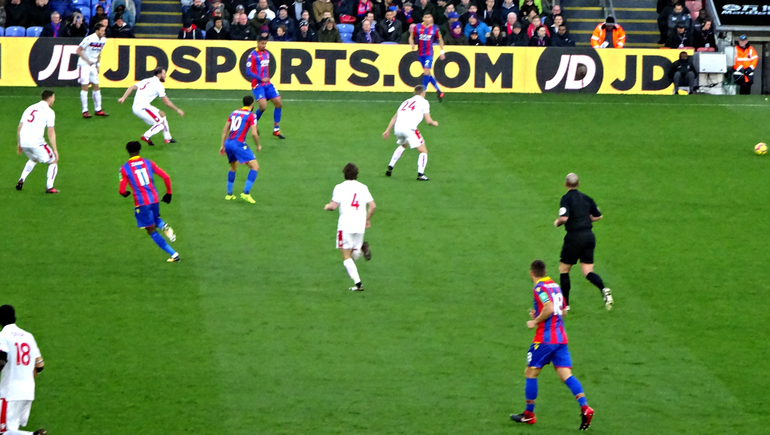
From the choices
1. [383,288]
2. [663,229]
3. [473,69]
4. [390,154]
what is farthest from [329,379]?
[473,69]

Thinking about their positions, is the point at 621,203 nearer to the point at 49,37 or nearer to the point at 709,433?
the point at 709,433

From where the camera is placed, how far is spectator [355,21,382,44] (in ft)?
105

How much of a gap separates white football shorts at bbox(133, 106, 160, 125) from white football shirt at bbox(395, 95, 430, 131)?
588 centimetres

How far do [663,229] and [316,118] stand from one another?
35.7 ft

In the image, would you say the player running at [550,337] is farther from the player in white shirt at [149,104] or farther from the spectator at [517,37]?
the spectator at [517,37]

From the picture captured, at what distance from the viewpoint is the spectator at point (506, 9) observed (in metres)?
34.2

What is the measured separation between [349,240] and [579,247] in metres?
3.23

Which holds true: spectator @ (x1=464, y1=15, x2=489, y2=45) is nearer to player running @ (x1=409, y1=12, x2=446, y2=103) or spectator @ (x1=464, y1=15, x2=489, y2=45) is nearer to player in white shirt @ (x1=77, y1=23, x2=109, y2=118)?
player running @ (x1=409, y1=12, x2=446, y2=103)

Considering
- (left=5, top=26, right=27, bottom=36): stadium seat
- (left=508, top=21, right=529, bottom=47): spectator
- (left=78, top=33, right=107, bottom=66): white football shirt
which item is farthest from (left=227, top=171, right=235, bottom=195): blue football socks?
(left=508, top=21, right=529, bottom=47): spectator

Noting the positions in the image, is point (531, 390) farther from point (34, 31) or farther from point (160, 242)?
point (34, 31)

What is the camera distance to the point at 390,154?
2461cm

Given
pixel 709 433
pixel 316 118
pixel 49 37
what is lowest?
pixel 709 433

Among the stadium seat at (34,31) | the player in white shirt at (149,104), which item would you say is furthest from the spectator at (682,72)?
the stadium seat at (34,31)

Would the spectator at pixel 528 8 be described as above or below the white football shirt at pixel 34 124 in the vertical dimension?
above
